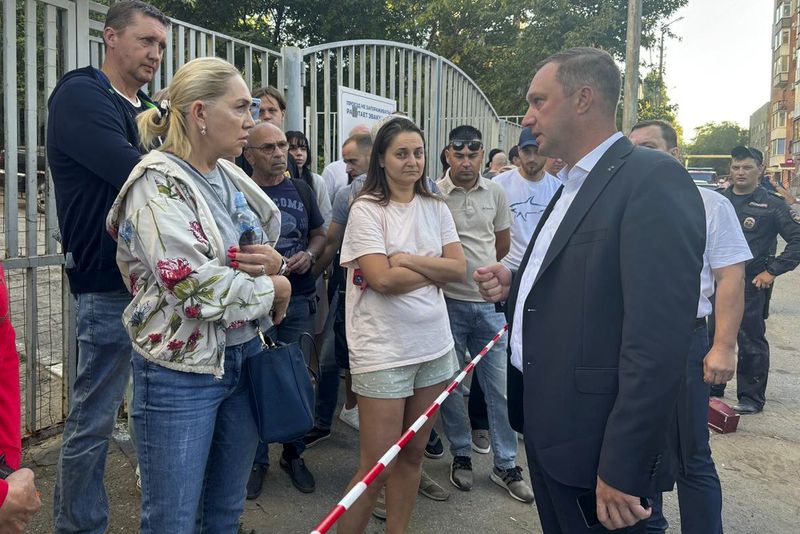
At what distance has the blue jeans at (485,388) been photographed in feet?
12.8

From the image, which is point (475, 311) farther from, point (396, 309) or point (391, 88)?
point (391, 88)

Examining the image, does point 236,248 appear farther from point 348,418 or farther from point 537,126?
point 348,418

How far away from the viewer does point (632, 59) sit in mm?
14703

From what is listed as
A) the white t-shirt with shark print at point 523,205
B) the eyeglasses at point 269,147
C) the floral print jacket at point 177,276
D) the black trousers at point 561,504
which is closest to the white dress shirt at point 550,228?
the black trousers at point 561,504

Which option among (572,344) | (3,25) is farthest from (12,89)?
(572,344)

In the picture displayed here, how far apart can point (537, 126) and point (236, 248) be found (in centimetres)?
104

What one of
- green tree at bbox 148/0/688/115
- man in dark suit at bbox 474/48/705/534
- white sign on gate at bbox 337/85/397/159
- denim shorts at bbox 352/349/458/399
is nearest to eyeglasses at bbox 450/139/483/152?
white sign on gate at bbox 337/85/397/159

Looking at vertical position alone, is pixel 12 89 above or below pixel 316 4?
below

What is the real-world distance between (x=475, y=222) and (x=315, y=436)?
183 cm

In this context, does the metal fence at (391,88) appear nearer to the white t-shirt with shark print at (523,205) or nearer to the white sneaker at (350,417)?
the white t-shirt with shark print at (523,205)

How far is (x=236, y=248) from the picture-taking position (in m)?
2.02

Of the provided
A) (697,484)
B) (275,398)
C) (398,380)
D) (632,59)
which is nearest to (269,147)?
(398,380)

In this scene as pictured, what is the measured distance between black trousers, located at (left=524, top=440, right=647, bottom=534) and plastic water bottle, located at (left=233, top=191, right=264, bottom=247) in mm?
1132

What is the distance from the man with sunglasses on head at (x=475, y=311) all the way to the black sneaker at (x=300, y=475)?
0.86 meters
